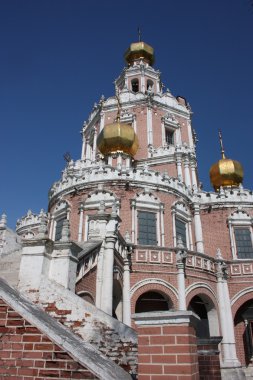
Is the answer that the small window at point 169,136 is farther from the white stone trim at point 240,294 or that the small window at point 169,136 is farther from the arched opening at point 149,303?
the arched opening at point 149,303

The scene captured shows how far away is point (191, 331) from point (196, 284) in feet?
50.4

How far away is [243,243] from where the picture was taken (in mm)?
23375

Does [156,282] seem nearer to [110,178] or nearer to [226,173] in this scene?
[110,178]

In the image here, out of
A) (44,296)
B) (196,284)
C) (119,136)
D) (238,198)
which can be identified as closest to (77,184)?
(119,136)

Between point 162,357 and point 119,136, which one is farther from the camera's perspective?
point 119,136

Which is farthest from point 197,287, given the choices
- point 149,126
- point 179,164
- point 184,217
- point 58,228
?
point 149,126

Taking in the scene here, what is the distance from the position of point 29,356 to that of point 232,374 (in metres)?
16.3

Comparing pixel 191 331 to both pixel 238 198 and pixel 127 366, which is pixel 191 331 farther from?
pixel 238 198

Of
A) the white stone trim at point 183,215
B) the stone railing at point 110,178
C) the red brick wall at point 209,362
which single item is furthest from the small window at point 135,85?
the red brick wall at point 209,362

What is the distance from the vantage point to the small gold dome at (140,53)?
43.5 meters

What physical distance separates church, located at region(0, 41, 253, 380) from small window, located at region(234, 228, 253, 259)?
7 centimetres

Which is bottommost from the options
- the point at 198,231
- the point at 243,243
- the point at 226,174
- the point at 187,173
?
the point at 243,243

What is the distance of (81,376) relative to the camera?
13.4ft

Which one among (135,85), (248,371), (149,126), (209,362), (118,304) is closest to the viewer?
(209,362)
